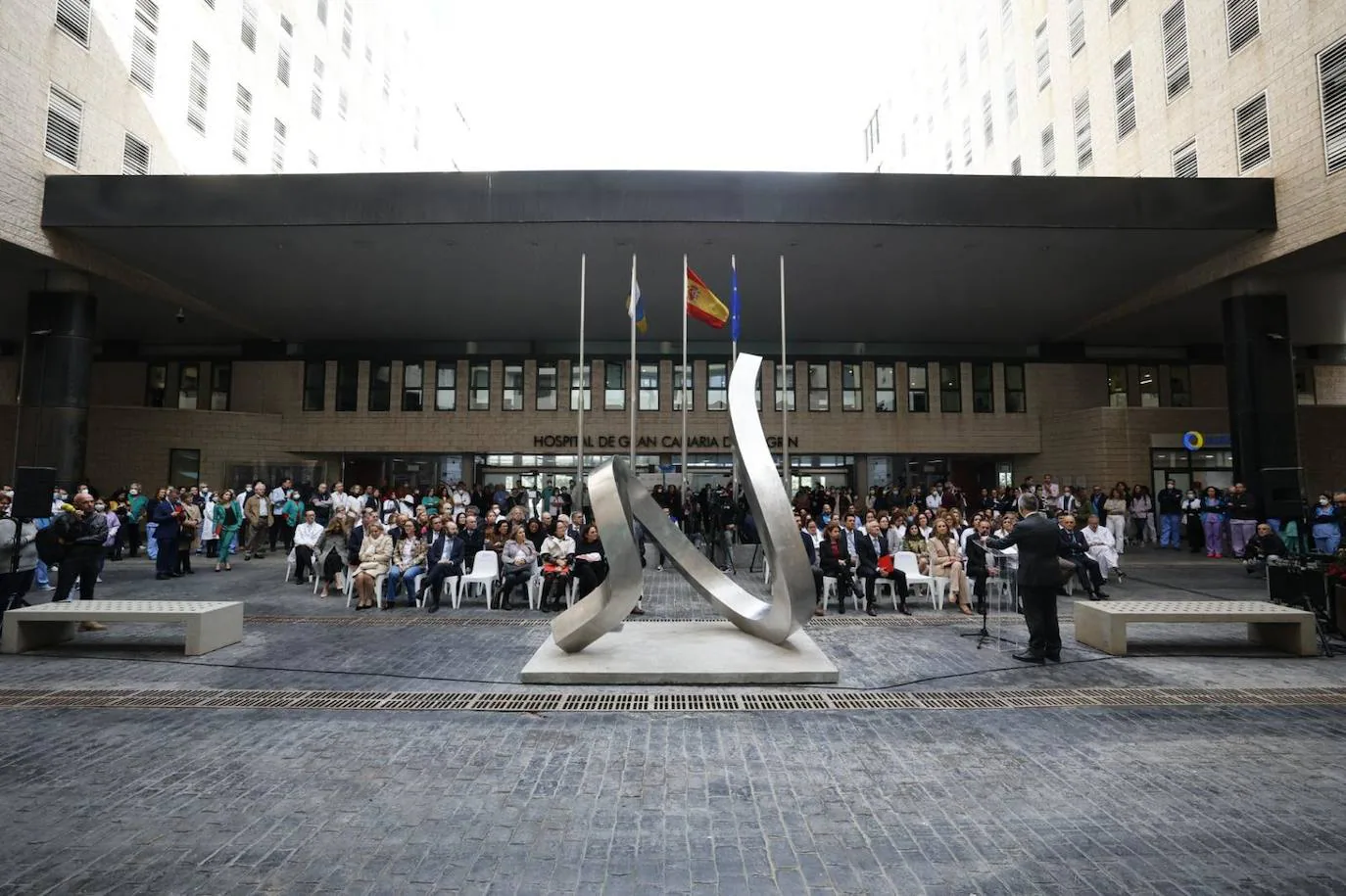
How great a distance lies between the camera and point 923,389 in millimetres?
28703

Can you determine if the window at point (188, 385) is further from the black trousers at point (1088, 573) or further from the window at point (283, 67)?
the black trousers at point (1088, 573)

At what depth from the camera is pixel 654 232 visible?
58.3ft

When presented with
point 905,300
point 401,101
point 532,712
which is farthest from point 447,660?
point 401,101

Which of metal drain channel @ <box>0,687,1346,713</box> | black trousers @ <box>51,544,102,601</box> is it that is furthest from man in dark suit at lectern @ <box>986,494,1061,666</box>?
black trousers @ <box>51,544,102,601</box>

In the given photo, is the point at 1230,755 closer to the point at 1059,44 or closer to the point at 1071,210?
the point at 1071,210

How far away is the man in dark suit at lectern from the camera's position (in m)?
7.59

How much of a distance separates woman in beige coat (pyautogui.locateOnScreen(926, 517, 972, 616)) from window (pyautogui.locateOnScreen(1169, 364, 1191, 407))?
2293 centimetres

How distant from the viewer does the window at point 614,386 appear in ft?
92.9

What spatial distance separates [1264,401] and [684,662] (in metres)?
18.8

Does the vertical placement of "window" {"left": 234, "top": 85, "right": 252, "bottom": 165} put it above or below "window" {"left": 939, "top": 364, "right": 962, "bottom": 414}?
above

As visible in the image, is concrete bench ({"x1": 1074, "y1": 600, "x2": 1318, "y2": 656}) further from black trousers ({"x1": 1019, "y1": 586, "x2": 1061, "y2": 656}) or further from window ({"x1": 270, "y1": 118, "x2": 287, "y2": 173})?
window ({"x1": 270, "y1": 118, "x2": 287, "y2": 173})

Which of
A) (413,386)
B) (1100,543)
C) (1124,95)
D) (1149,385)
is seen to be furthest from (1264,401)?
(413,386)

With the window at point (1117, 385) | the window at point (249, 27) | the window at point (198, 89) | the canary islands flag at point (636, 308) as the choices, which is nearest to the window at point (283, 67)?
the window at point (249, 27)

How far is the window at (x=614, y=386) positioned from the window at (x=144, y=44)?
55.1 feet
